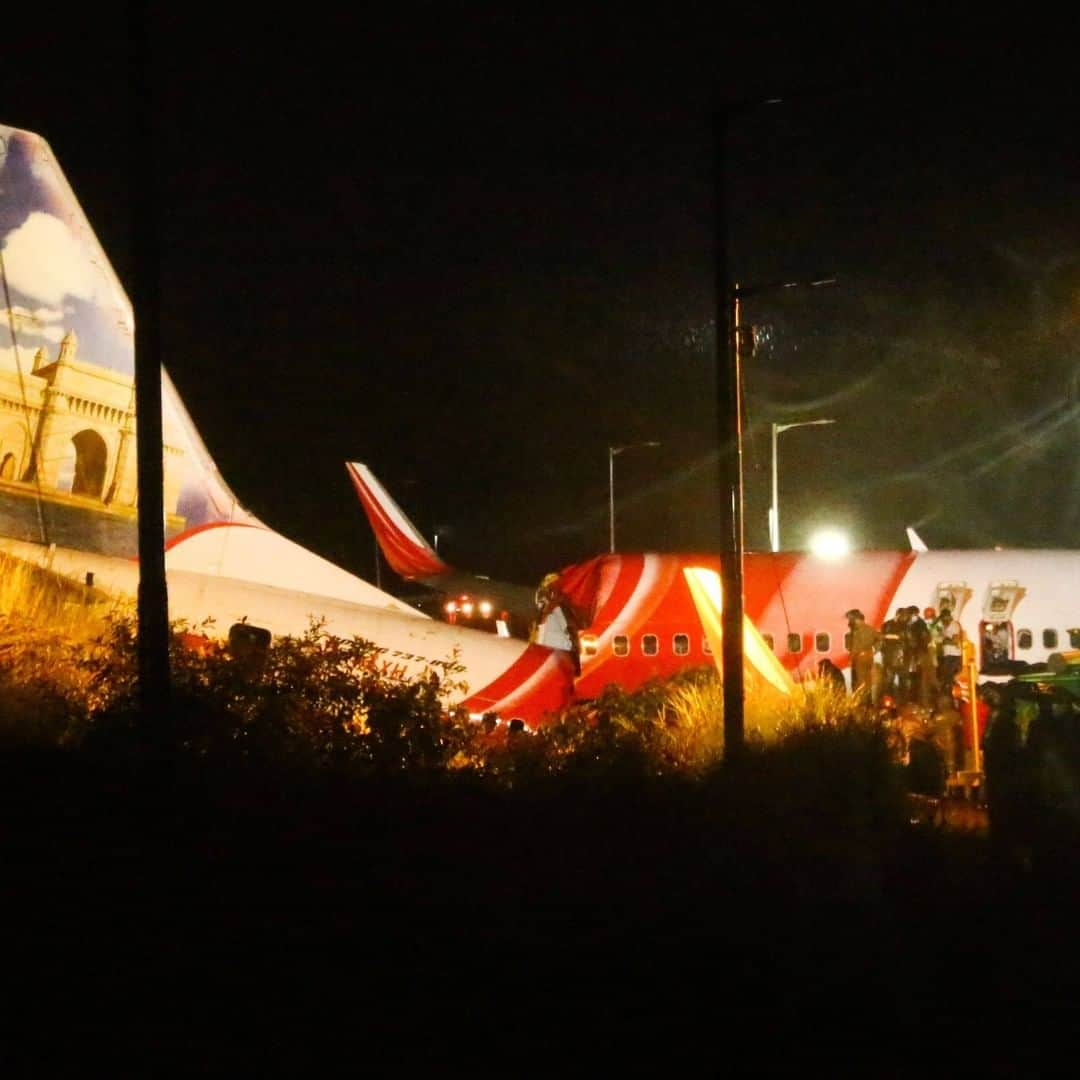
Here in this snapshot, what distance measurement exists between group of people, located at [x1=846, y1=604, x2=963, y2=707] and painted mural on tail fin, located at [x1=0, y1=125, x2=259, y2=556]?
882cm

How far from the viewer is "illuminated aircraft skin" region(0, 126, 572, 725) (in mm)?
14742

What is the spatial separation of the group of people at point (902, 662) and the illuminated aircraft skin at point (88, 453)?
14.0ft

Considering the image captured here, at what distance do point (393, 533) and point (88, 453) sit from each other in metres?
19.2

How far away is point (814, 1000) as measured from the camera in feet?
23.0

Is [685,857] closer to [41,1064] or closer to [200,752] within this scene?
[200,752]

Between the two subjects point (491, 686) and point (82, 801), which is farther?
point (491, 686)

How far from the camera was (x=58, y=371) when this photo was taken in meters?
15.0

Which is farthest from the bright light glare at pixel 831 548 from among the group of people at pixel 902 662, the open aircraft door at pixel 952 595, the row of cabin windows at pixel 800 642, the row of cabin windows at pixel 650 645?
the group of people at pixel 902 662

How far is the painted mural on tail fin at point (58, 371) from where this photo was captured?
1473cm

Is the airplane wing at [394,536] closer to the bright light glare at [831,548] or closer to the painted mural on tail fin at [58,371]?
the bright light glare at [831,548]

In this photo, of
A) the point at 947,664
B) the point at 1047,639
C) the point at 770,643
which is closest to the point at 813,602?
the point at 770,643

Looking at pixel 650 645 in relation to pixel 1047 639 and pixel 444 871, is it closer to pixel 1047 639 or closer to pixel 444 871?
pixel 1047 639

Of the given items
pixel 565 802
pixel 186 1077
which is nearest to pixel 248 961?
pixel 186 1077

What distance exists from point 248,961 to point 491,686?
10016 millimetres
